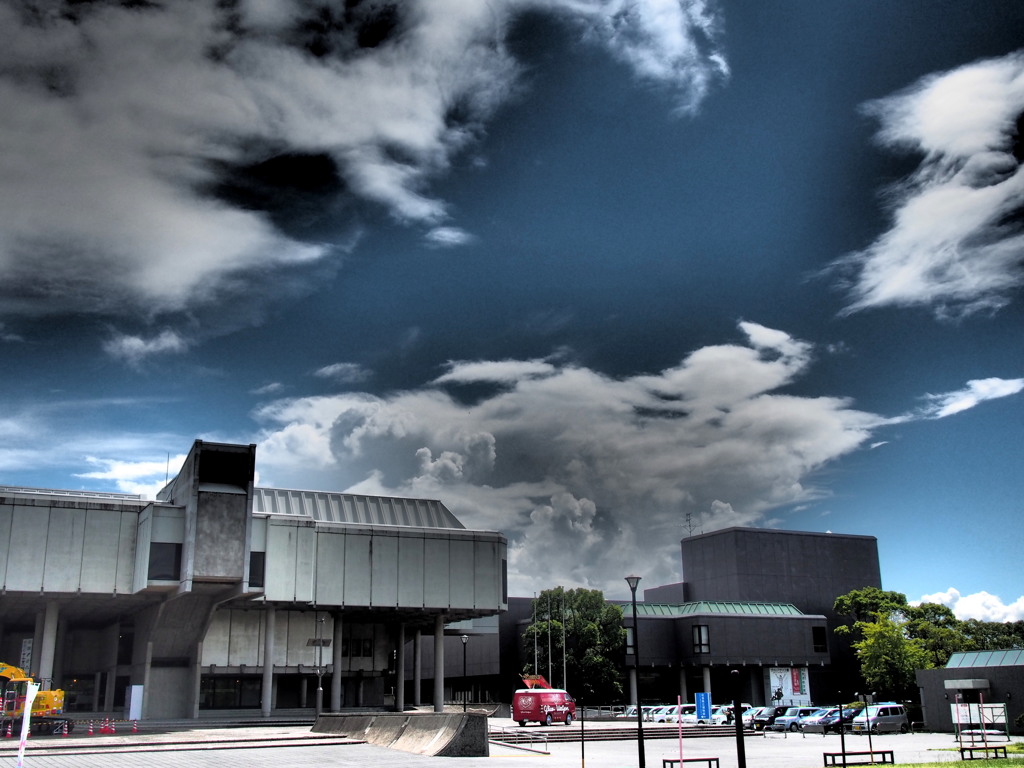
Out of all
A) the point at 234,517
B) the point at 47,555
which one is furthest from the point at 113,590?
the point at 234,517

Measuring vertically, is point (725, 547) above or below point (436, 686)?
above

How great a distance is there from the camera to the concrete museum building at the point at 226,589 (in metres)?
52.8

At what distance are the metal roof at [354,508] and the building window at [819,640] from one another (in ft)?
129

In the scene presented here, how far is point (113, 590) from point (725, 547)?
69.6 m

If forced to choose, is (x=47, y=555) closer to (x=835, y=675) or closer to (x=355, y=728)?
(x=355, y=728)

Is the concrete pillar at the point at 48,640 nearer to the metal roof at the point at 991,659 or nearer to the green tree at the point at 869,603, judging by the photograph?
the metal roof at the point at 991,659

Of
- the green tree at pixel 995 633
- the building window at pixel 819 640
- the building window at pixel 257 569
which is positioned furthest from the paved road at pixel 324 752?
the green tree at pixel 995 633

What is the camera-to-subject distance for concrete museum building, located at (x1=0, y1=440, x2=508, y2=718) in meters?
52.8

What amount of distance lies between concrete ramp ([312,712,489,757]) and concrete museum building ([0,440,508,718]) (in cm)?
1866

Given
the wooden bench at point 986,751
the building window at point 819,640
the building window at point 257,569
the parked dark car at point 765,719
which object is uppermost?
the building window at point 257,569

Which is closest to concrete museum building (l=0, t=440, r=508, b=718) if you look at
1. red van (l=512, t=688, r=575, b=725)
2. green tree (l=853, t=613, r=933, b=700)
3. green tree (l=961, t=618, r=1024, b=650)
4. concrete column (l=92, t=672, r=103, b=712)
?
concrete column (l=92, t=672, r=103, b=712)

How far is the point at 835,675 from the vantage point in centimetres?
9412

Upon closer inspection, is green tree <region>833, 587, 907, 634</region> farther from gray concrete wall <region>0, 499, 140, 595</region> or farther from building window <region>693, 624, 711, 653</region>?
gray concrete wall <region>0, 499, 140, 595</region>

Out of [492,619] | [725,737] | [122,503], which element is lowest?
[725,737]
